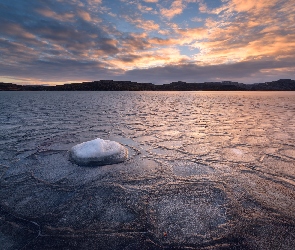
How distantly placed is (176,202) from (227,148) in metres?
2.63

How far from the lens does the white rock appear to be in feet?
11.4

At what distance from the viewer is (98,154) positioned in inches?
139

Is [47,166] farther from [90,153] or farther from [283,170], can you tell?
[283,170]

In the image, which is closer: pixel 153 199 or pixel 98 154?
pixel 153 199

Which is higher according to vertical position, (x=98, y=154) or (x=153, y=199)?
(x=98, y=154)

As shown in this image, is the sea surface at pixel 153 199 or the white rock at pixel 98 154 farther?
the white rock at pixel 98 154

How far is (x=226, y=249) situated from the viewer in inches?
62.1

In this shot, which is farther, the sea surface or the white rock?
the white rock

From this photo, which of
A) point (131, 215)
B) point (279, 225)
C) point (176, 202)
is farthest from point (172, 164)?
point (279, 225)

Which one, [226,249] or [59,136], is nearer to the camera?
[226,249]

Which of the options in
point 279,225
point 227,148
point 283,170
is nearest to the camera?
point 279,225

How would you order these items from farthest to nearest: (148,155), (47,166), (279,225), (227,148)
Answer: (227,148)
(148,155)
(47,166)
(279,225)

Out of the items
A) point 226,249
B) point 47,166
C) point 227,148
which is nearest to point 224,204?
point 226,249

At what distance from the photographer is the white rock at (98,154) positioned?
346 cm
